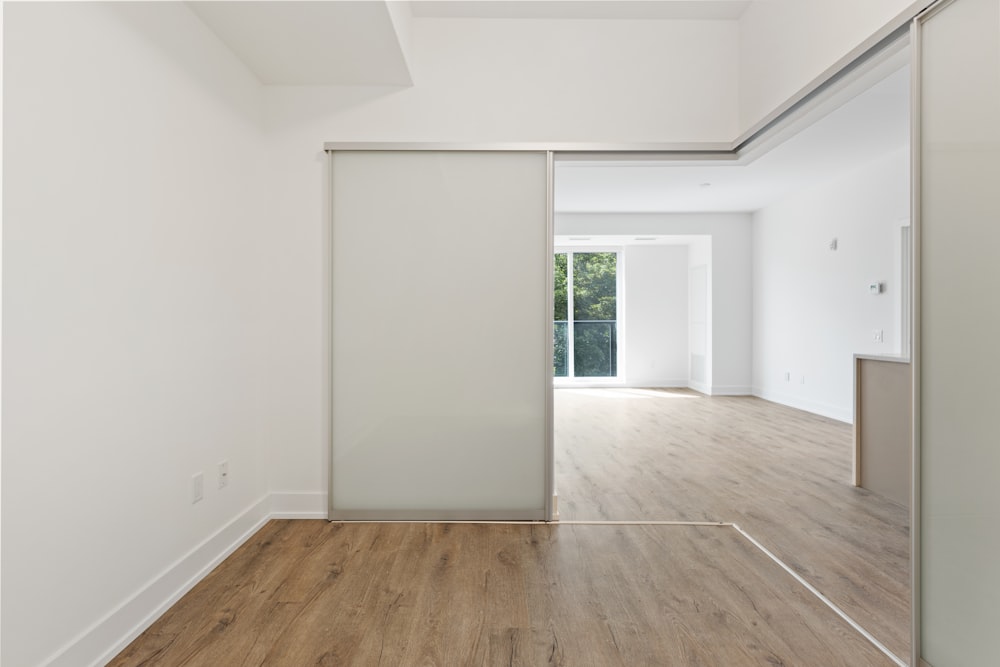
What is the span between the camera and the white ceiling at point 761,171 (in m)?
3.87

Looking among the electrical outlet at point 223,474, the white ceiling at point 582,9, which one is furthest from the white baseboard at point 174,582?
the white ceiling at point 582,9

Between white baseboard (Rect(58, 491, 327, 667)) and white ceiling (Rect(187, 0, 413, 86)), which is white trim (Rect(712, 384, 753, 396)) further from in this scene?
white ceiling (Rect(187, 0, 413, 86))

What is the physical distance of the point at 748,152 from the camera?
2.86 meters

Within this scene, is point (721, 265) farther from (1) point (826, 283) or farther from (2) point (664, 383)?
(2) point (664, 383)

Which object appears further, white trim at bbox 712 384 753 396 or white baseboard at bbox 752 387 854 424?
white trim at bbox 712 384 753 396

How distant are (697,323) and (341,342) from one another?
6749mm

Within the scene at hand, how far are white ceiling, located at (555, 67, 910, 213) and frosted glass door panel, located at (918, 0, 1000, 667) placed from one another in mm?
1524

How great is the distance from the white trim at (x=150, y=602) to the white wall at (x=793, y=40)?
3183mm

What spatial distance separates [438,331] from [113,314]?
1.47 metres

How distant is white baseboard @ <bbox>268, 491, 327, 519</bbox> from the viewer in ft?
9.48

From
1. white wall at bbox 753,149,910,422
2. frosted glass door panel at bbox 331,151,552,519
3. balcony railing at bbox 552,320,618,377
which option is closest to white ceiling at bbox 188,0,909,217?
frosted glass door panel at bbox 331,151,552,519

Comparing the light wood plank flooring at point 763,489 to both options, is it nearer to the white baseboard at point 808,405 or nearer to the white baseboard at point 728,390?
the white baseboard at point 808,405

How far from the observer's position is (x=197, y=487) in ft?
7.27

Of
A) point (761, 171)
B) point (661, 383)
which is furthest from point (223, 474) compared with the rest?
point (661, 383)
